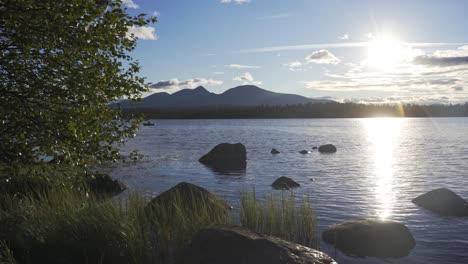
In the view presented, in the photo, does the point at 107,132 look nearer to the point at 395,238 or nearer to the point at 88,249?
the point at 88,249

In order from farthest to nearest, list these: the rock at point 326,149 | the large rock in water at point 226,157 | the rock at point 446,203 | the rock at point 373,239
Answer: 1. the rock at point 326,149
2. the large rock in water at point 226,157
3. the rock at point 446,203
4. the rock at point 373,239

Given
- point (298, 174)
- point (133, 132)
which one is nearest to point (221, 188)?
point (298, 174)

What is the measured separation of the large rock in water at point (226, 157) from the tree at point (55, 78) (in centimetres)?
2955

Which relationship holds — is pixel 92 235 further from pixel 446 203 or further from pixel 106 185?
pixel 446 203

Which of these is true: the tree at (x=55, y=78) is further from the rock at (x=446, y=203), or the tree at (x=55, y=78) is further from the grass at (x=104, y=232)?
the rock at (x=446, y=203)

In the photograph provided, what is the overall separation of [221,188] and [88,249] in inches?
700

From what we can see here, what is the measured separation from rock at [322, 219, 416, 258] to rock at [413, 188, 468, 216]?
596 centimetres

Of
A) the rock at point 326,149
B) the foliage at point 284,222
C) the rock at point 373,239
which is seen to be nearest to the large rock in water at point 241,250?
the foliage at point 284,222

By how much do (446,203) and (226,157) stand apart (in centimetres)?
2428

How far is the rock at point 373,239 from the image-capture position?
14.6m

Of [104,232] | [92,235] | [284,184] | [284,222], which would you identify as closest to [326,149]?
[284,184]

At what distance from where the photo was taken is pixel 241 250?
978 centimetres

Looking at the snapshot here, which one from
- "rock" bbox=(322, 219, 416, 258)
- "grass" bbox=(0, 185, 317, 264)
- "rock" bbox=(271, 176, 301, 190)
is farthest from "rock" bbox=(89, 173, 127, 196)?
"rock" bbox=(322, 219, 416, 258)

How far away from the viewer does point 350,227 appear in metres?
15.5
